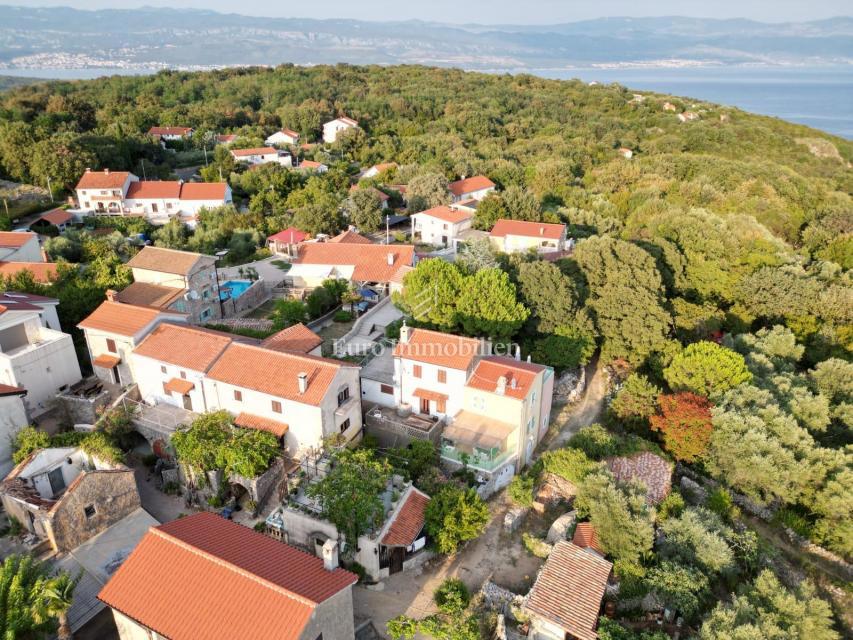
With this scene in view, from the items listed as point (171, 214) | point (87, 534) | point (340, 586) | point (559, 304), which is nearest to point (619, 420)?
point (559, 304)

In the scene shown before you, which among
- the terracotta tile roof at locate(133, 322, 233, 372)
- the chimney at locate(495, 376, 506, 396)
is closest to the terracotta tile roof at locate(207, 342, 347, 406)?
the terracotta tile roof at locate(133, 322, 233, 372)

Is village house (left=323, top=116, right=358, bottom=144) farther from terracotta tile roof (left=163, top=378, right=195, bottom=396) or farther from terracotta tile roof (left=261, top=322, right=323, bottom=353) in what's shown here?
terracotta tile roof (left=163, top=378, right=195, bottom=396)

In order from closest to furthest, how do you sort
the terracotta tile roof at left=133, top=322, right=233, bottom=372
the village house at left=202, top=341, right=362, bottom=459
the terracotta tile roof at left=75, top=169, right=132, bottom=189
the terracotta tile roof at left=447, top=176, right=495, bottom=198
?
the village house at left=202, top=341, right=362, bottom=459 → the terracotta tile roof at left=133, top=322, right=233, bottom=372 → the terracotta tile roof at left=75, top=169, right=132, bottom=189 → the terracotta tile roof at left=447, top=176, right=495, bottom=198

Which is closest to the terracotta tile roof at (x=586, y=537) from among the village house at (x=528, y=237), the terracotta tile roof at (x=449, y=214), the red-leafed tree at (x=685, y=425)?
the red-leafed tree at (x=685, y=425)

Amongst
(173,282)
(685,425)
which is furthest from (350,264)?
(685,425)

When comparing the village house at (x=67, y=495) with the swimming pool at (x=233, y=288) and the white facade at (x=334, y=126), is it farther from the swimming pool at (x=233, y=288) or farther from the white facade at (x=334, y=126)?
the white facade at (x=334, y=126)

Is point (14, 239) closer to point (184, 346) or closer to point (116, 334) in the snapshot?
point (116, 334)
